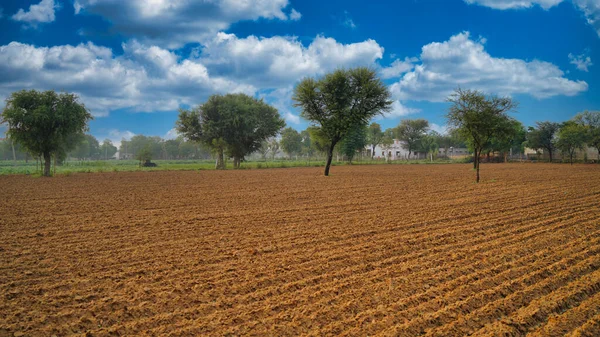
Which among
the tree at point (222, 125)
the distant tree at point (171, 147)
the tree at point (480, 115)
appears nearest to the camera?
the tree at point (480, 115)

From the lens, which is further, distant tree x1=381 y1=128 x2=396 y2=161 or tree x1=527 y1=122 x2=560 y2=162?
distant tree x1=381 y1=128 x2=396 y2=161

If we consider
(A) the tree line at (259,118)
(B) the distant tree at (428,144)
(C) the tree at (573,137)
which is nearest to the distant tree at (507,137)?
(A) the tree line at (259,118)

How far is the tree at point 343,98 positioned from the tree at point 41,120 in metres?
21.4

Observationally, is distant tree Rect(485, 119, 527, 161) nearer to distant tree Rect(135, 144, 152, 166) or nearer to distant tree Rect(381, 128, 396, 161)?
distant tree Rect(381, 128, 396, 161)

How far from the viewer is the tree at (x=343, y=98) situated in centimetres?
3250

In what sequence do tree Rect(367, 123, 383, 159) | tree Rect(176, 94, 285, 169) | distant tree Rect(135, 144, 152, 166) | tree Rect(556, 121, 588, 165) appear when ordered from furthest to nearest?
tree Rect(367, 123, 383, 159)
distant tree Rect(135, 144, 152, 166)
tree Rect(556, 121, 588, 165)
tree Rect(176, 94, 285, 169)

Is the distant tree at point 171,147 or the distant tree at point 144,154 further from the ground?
the distant tree at point 171,147

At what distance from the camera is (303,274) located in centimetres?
615

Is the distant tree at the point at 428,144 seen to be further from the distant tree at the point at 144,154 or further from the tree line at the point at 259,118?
the distant tree at the point at 144,154

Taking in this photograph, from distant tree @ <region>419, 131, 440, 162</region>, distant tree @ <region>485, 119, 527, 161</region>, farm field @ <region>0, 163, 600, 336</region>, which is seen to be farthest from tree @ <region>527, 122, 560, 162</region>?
farm field @ <region>0, 163, 600, 336</region>

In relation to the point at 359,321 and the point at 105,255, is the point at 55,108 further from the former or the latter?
the point at 359,321

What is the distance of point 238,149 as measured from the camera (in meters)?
54.2

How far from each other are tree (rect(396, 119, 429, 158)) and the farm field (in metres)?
110

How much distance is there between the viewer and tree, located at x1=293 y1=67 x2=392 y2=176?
32500 mm
